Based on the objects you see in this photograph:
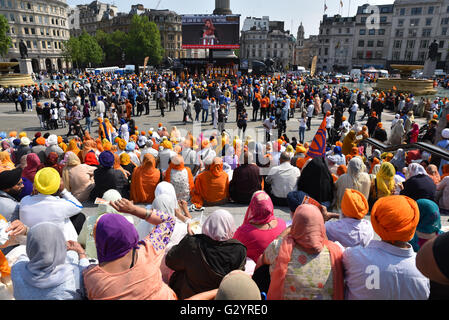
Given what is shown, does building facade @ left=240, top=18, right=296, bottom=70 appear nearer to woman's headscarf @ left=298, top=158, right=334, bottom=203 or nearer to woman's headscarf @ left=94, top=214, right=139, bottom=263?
woman's headscarf @ left=298, top=158, right=334, bottom=203

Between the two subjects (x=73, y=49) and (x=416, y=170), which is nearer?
(x=416, y=170)

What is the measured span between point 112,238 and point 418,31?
298 feet

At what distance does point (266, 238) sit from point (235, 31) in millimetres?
46430

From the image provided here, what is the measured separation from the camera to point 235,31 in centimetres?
4503

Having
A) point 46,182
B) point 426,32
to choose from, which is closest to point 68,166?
point 46,182

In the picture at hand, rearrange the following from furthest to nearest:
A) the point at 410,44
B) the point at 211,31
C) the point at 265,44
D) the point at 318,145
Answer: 1. the point at 265,44
2. the point at 410,44
3. the point at 211,31
4. the point at 318,145

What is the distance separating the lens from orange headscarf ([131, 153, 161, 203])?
611 cm

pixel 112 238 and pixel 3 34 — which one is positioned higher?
pixel 3 34

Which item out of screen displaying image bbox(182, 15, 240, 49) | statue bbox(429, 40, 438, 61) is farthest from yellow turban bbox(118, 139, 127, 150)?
screen displaying image bbox(182, 15, 240, 49)

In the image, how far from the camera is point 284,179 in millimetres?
5988

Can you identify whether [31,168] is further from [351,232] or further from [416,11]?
[416,11]

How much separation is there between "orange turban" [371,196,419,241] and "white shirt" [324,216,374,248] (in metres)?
1.05
